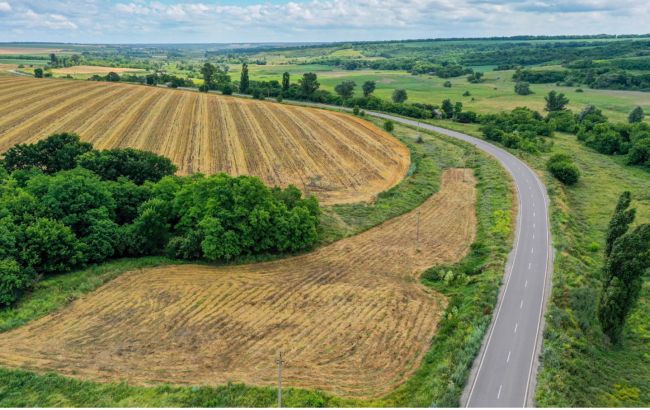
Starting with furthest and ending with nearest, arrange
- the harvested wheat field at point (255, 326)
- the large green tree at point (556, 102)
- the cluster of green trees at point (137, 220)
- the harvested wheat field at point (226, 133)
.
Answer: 1. the large green tree at point (556, 102)
2. the harvested wheat field at point (226, 133)
3. the cluster of green trees at point (137, 220)
4. the harvested wheat field at point (255, 326)

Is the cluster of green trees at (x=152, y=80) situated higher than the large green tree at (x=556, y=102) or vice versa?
the cluster of green trees at (x=152, y=80)

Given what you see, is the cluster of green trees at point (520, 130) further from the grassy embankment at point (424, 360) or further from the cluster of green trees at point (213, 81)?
the cluster of green trees at point (213, 81)

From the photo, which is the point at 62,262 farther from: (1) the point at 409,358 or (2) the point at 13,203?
(1) the point at 409,358

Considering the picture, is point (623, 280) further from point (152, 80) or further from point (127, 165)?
point (152, 80)

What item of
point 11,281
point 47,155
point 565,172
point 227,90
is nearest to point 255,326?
point 11,281

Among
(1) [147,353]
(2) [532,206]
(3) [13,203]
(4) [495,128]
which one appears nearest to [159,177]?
(3) [13,203]

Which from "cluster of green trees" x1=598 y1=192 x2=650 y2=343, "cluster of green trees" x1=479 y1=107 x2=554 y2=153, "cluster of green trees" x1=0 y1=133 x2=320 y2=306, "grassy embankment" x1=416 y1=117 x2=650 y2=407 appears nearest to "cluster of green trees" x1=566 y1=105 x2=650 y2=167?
"cluster of green trees" x1=479 y1=107 x2=554 y2=153

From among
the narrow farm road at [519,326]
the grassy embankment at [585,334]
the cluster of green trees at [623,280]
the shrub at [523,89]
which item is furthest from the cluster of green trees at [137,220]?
the shrub at [523,89]
